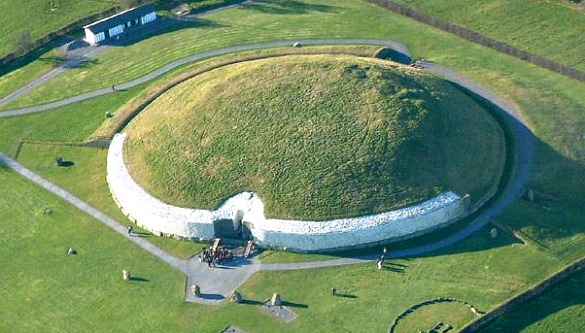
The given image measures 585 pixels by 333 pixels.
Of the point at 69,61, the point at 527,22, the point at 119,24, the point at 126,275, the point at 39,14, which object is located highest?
the point at 39,14

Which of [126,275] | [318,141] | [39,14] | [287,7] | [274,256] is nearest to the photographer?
[126,275]

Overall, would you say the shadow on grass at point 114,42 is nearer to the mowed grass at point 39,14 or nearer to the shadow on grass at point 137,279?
the mowed grass at point 39,14

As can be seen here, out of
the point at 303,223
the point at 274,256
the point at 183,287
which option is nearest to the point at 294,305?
the point at 274,256

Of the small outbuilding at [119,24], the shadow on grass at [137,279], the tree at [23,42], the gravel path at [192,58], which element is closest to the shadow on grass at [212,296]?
the shadow on grass at [137,279]

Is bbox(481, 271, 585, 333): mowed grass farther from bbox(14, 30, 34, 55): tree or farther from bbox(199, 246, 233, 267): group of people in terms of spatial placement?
bbox(14, 30, 34, 55): tree

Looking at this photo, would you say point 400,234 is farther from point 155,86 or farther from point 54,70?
point 54,70

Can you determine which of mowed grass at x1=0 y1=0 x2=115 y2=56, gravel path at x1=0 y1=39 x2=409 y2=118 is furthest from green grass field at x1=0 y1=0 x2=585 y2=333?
mowed grass at x1=0 y1=0 x2=115 y2=56

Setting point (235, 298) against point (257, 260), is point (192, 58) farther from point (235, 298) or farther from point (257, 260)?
point (235, 298)
